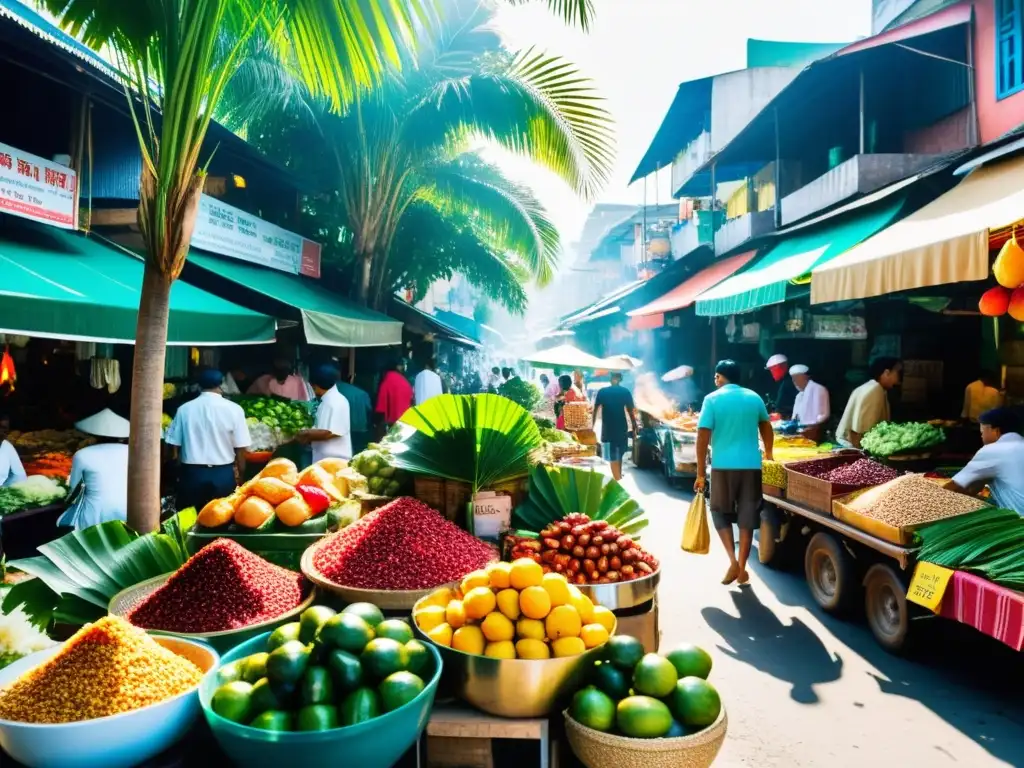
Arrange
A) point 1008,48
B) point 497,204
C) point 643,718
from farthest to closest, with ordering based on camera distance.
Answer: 1. point 497,204
2. point 1008,48
3. point 643,718

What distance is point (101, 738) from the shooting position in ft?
5.71

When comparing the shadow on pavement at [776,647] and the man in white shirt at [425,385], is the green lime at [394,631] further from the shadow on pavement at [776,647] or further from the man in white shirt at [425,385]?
the man in white shirt at [425,385]

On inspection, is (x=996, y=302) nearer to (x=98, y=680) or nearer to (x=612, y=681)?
(x=612, y=681)

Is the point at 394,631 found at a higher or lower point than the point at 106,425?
lower

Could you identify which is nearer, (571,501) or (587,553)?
(587,553)

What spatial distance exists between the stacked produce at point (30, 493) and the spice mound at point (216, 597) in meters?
4.10

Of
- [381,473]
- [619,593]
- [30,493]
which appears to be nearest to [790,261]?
[381,473]

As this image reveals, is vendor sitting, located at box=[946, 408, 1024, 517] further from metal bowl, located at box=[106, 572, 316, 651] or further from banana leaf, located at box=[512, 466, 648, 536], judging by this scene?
metal bowl, located at box=[106, 572, 316, 651]

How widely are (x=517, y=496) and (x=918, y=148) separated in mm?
10885

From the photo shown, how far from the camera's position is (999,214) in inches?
208

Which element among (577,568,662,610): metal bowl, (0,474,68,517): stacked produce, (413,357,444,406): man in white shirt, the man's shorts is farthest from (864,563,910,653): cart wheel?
(0,474,68,517): stacked produce

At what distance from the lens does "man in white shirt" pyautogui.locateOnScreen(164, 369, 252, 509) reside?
555cm

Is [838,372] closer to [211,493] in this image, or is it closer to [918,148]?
[918,148]

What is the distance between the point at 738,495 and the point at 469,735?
15.7 feet
